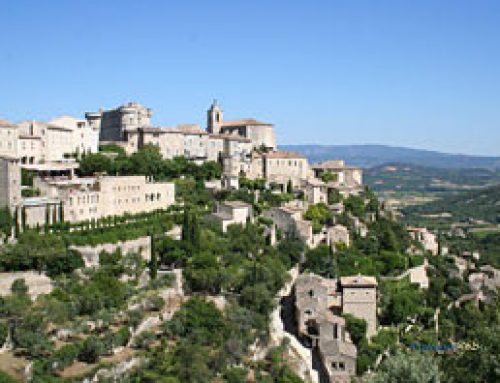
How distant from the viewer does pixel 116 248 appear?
Answer: 133 ft

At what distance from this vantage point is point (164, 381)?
92.3 feet

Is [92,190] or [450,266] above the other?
[92,190]

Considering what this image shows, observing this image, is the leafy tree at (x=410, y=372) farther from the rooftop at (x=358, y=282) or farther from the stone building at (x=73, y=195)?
the stone building at (x=73, y=195)

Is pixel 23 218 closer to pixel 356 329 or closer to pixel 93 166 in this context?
pixel 93 166

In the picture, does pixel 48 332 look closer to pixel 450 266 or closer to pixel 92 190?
pixel 92 190

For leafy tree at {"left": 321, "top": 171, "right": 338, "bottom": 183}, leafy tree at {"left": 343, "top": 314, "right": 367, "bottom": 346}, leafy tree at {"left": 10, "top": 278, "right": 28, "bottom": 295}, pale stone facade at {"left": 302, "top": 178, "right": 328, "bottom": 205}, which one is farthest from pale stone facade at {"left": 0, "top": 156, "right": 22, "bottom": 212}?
leafy tree at {"left": 321, "top": 171, "right": 338, "bottom": 183}

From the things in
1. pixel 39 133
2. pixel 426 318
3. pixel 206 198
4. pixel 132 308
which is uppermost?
pixel 39 133

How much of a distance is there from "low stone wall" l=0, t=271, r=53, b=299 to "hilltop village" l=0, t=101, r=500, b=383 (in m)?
0.06

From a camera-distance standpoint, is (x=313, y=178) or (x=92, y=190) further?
(x=313, y=178)

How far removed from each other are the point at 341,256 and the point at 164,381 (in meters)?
23.0

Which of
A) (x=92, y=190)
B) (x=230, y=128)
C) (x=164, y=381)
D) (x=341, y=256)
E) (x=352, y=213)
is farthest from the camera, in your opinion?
(x=230, y=128)

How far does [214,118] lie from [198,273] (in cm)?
4180

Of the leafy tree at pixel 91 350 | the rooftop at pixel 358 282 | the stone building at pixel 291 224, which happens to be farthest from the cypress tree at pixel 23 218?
the rooftop at pixel 358 282

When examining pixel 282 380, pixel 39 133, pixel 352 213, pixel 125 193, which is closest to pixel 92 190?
pixel 125 193
